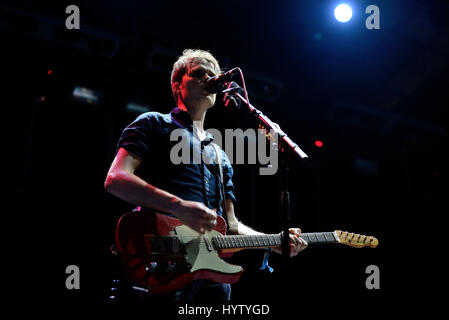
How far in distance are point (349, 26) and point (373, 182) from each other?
3.31 m

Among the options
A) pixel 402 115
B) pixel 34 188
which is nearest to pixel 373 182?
pixel 402 115

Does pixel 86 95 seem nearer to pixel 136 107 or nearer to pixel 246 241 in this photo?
pixel 136 107

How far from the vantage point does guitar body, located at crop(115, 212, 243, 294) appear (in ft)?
5.98

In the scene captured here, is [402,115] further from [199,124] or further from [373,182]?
[199,124]

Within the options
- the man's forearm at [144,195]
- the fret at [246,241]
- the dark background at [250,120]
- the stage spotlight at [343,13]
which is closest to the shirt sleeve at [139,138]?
the man's forearm at [144,195]

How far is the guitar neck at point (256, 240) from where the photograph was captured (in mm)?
2137

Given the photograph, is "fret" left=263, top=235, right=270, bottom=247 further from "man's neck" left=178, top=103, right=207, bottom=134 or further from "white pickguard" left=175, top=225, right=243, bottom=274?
"man's neck" left=178, top=103, right=207, bottom=134

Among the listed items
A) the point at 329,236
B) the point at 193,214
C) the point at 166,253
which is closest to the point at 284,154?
the point at 193,214

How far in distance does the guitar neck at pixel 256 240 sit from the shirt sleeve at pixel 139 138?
632mm

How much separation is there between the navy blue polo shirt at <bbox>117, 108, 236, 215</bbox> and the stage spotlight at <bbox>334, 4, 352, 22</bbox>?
3.30 m

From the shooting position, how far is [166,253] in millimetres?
1884

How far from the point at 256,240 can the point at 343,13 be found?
357cm

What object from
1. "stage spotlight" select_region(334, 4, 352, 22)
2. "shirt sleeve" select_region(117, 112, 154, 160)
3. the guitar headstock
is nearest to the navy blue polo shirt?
"shirt sleeve" select_region(117, 112, 154, 160)
